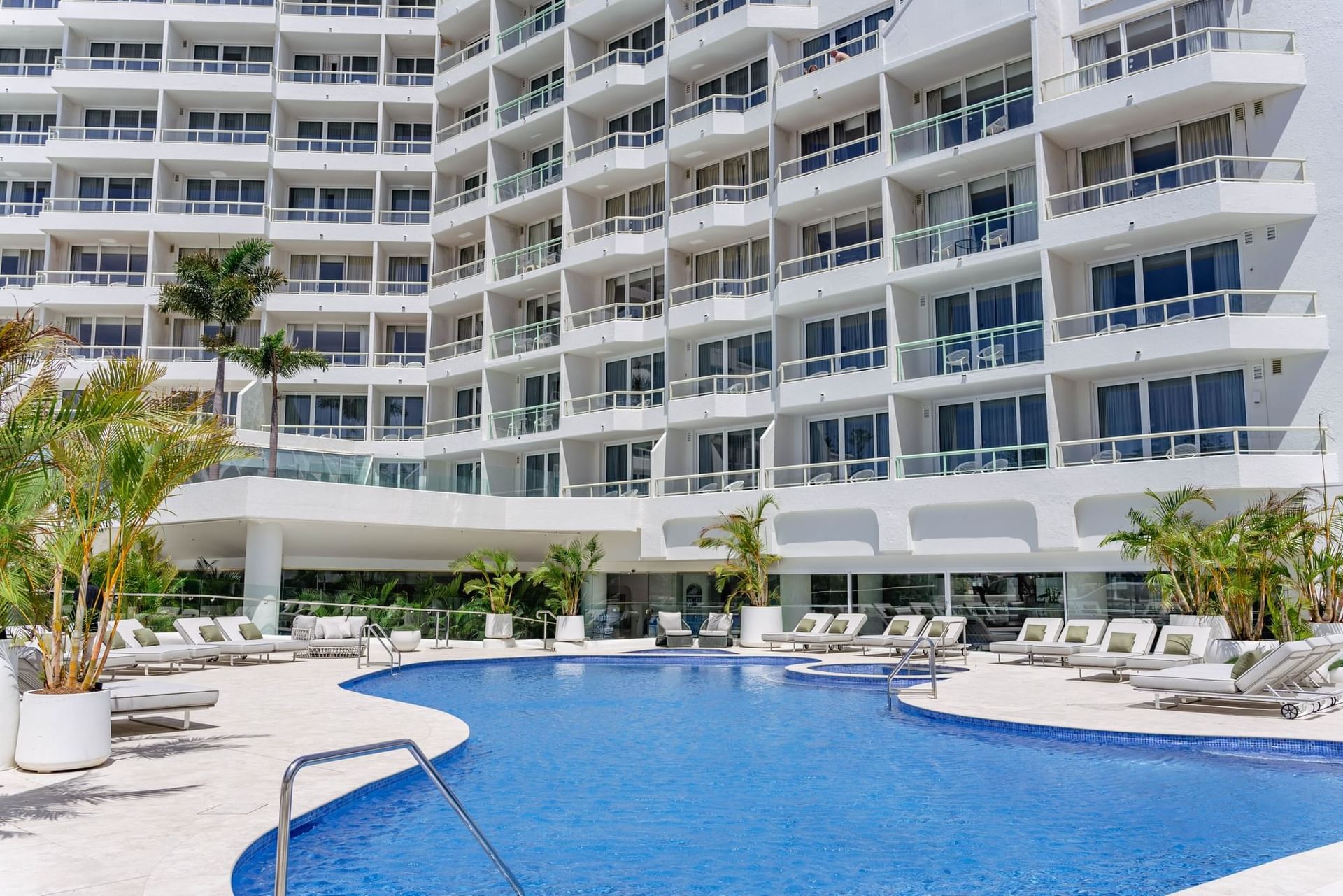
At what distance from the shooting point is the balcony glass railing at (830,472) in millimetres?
26656

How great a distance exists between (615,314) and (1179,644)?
773 inches

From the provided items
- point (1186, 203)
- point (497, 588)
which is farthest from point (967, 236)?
point (497, 588)

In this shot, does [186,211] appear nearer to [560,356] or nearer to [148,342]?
[148,342]

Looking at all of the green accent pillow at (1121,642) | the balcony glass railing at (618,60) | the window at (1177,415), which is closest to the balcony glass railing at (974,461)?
the window at (1177,415)

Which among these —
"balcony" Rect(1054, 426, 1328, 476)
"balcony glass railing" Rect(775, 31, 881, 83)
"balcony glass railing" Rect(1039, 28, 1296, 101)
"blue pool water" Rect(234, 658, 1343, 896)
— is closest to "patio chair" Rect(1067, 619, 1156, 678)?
"balcony" Rect(1054, 426, 1328, 476)

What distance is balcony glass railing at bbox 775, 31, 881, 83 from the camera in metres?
28.3

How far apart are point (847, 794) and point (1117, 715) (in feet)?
16.2

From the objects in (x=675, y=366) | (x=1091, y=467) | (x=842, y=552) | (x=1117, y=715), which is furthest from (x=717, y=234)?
(x=1117, y=715)

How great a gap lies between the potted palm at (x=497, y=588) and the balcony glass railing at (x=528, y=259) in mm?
10752

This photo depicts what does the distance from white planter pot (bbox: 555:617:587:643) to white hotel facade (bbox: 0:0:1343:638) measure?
3.25m

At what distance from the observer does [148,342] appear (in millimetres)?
39562

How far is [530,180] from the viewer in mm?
36094

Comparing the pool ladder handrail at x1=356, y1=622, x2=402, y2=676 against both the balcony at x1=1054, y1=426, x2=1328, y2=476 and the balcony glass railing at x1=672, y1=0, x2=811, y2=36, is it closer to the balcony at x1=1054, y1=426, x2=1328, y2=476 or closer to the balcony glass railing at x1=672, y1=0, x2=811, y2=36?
the balcony at x1=1054, y1=426, x2=1328, y2=476

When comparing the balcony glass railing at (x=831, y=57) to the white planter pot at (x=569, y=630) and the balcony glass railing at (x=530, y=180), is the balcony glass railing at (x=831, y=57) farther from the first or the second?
the white planter pot at (x=569, y=630)
